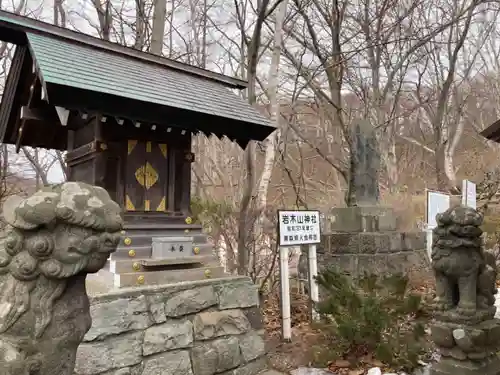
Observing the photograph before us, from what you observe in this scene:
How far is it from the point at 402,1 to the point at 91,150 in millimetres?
9700

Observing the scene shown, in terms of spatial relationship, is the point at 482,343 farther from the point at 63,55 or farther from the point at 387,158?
the point at 387,158

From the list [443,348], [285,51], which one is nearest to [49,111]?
[443,348]

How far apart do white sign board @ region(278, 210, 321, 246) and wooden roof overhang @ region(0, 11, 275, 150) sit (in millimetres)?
1090

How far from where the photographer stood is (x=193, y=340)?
13.5 feet

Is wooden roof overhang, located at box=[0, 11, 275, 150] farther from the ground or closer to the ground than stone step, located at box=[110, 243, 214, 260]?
farther from the ground

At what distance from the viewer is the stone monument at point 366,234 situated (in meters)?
7.48

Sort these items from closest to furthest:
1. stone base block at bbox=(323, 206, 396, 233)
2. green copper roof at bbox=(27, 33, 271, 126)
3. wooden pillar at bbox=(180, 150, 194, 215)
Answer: green copper roof at bbox=(27, 33, 271, 126) → wooden pillar at bbox=(180, 150, 194, 215) → stone base block at bbox=(323, 206, 396, 233)

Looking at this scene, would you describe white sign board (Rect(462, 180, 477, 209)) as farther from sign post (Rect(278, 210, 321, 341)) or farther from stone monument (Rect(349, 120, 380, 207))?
sign post (Rect(278, 210, 321, 341))

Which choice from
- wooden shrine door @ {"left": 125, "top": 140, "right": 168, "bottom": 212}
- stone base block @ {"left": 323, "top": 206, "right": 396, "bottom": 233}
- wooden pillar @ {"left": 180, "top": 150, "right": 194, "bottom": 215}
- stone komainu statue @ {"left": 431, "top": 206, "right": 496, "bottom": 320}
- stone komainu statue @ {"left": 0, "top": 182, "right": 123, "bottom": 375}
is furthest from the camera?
stone base block @ {"left": 323, "top": 206, "right": 396, "bottom": 233}

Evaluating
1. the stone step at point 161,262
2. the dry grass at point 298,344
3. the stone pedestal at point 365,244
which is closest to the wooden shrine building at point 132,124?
the stone step at point 161,262

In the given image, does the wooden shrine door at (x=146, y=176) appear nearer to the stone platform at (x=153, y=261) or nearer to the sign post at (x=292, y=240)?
the stone platform at (x=153, y=261)

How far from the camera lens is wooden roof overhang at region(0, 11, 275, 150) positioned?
3.64 meters

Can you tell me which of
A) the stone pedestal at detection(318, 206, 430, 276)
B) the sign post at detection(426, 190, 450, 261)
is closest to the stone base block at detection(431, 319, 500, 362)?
the sign post at detection(426, 190, 450, 261)

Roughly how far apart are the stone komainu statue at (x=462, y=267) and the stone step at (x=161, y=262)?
2.34 meters
